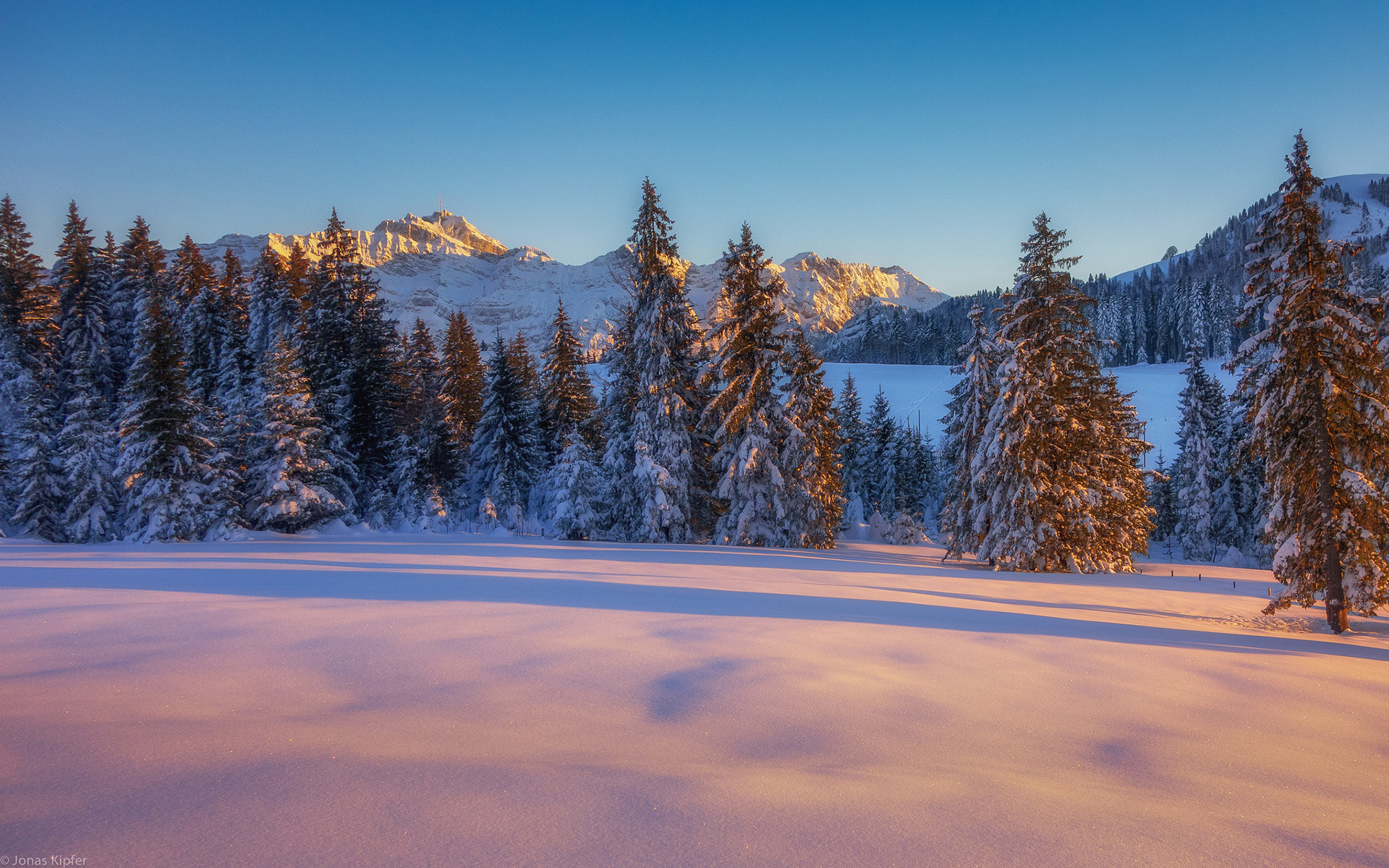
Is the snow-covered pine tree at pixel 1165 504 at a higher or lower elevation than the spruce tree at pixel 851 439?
lower

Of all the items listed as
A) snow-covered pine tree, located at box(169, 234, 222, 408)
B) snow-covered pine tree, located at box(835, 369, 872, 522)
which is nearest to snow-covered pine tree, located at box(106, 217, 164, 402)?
snow-covered pine tree, located at box(169, 234, 222, 408)

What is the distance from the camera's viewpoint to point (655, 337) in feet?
85.6

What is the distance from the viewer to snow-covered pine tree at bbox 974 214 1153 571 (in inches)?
796

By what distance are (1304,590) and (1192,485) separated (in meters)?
39.4

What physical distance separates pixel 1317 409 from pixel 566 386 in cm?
3159

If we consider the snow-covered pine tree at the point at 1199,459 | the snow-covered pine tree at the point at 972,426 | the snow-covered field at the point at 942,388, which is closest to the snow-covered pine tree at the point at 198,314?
the snow-covered pine tree at the point at 972,426

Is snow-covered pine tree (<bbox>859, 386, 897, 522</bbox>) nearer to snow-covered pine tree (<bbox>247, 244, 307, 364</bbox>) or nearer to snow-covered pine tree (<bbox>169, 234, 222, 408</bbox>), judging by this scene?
snow-covered pine tree (<bbox>247, 244, 307, 364</bbox>)

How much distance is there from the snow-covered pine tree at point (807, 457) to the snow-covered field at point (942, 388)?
58671mm

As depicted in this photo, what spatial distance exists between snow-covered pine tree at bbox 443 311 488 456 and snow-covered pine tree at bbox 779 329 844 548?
2170cm

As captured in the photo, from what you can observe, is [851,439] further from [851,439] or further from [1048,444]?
[1048,444]

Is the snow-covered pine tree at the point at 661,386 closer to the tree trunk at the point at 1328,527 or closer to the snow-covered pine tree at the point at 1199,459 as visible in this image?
the tree trunk at the point at 1328,527

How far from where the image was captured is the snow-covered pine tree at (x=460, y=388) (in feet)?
134

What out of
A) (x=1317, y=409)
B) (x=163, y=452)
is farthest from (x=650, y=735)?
(x=163, y=452)

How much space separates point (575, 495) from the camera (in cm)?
2917
